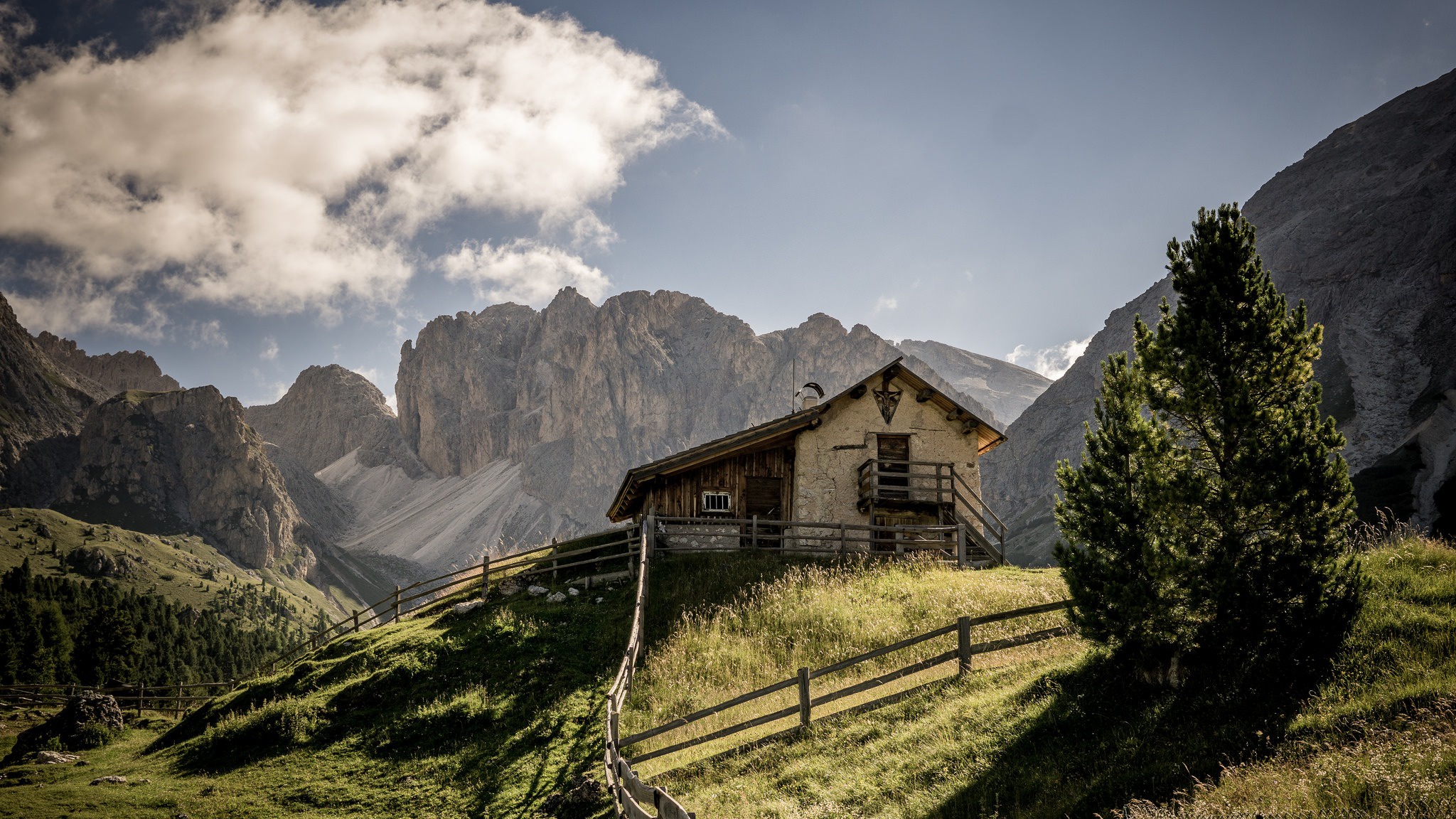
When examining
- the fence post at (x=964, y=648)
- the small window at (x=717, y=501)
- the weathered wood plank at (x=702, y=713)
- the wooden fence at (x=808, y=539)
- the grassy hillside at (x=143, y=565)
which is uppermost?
the small window at (x=717, y=501)

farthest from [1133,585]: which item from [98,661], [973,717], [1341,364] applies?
[1341,364]

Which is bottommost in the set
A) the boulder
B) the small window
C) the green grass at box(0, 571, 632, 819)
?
the boulder

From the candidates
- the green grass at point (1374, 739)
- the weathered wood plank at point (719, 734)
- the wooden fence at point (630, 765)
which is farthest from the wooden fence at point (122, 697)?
the green grass at point (1374, 739)

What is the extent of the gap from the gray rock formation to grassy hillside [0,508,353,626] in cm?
16390

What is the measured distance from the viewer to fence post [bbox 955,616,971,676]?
1309cm

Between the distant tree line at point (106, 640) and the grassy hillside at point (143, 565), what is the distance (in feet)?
63.2

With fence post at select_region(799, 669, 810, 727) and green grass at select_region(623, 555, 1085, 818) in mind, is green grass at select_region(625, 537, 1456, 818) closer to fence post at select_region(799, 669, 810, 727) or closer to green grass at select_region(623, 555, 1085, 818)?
green grass at select_region(623, 555, 1085, 818)

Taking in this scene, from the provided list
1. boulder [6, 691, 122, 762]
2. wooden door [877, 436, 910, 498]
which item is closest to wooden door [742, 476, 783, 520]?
wooden door [877, 436, 910, 498]

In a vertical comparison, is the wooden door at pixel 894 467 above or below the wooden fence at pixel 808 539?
above

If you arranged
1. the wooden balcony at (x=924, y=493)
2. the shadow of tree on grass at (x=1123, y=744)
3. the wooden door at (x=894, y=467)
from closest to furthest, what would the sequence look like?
the shadow of tree on grass at (x=1123, y=744) → the wooden balcony at (x=924, y=493) → the wooden door at (x=894, y=467)

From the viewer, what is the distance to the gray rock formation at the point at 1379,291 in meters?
86.5

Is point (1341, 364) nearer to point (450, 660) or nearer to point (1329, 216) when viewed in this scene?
point (1329, 216)

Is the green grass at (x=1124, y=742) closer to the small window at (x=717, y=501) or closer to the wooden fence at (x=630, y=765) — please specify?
the wooden fence at (x=630, y=765)

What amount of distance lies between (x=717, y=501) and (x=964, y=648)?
1503 centimetres
